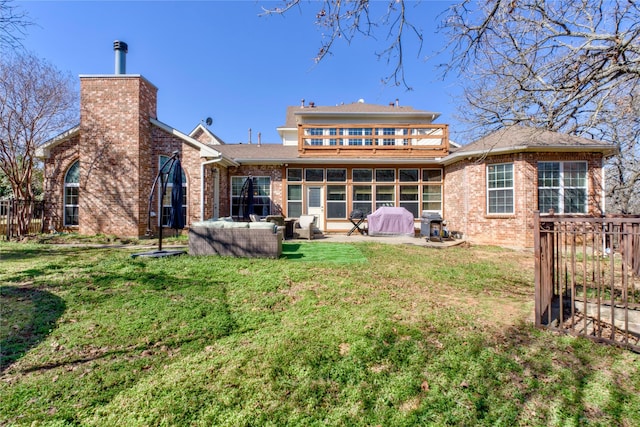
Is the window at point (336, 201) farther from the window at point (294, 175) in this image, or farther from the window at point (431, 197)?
the window at point (431, 197)

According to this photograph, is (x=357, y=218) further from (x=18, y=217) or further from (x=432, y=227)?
(x=18, y=217)

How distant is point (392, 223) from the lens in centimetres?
1220

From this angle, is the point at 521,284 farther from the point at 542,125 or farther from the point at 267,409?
the point at 267,409

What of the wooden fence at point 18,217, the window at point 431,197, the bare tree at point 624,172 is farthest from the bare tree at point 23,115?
the bare tree at point 624,172

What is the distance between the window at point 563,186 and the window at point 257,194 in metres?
11.0

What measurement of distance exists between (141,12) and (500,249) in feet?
43.0

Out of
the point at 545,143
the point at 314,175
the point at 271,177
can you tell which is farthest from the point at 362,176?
the point at 545,143

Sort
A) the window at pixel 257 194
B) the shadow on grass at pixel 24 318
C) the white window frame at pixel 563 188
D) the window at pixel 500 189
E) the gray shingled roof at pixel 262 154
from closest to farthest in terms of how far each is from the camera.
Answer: the shadow on grass at pixel 24 318 → the white window frame at pixel 563 188 → the window at pixel 500 189 → the gray shingled roof at pixel 262 154 → the window at pixel 257 194

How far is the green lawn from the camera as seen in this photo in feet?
7.44

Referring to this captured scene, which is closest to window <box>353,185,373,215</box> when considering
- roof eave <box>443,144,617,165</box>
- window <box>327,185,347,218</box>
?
window <box>327,185,347,218</box>

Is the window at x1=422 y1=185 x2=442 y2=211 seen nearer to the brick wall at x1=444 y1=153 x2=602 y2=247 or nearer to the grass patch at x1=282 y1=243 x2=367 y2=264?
the brick wall at x1=444 y1=153 x2=602 y2=247

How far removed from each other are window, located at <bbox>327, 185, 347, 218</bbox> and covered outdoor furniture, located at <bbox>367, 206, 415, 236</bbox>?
190 centimetres

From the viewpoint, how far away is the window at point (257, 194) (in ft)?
44.8

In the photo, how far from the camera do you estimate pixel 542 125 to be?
16.7ft
